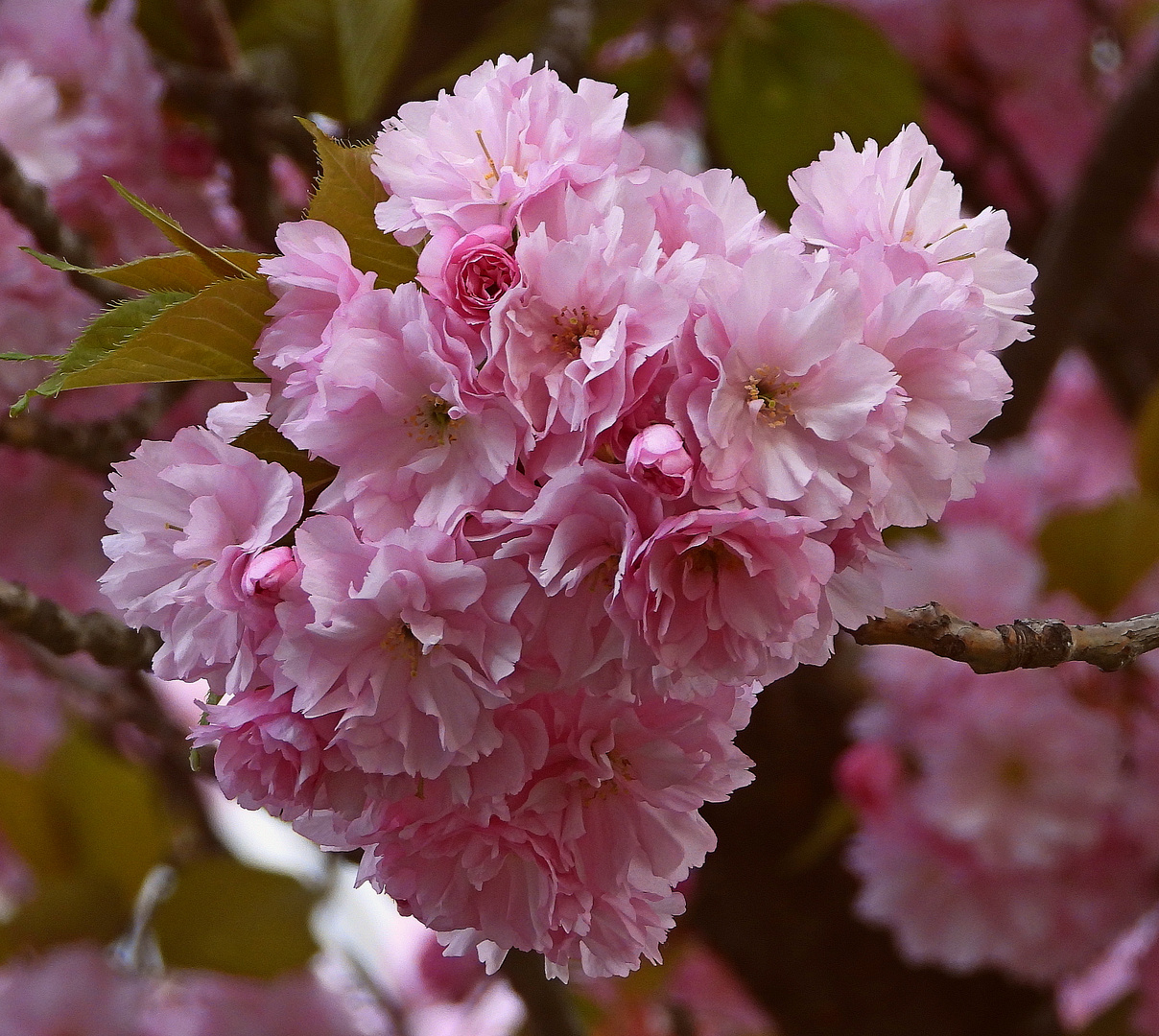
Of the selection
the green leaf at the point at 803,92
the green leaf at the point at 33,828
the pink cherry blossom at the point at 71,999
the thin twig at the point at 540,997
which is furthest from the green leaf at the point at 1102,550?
the green leaf at the point at 33,828

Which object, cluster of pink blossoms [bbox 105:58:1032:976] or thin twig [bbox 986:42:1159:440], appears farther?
thin twig [bbox 986:42:1159:440]

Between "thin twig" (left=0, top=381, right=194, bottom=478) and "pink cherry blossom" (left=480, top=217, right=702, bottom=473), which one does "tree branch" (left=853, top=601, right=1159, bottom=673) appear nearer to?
"pink cherry blossom" (left=480, top=217, right=702, bottom=473)

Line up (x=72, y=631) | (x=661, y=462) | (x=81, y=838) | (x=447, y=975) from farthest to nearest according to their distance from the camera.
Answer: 1. (x=447, y=975)
2. (x=81, y=838)
3. (x=72, y=631)
4. (x=661, y=462)

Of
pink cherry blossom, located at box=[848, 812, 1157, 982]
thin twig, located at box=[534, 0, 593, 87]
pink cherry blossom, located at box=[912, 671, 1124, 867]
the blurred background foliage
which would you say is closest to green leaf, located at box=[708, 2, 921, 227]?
the blurred background foliage

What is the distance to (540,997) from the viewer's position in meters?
0.83

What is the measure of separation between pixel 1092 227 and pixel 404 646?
3.05ft

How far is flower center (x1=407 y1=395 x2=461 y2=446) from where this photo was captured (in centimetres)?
36

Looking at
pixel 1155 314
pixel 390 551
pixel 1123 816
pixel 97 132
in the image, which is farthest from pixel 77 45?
pixel 1155 314

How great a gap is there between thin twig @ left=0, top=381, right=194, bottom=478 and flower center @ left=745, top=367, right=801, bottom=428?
1.48ft

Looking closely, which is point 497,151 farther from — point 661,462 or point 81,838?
point 81,838

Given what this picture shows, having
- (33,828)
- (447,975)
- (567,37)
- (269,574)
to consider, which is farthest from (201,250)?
(447,975)

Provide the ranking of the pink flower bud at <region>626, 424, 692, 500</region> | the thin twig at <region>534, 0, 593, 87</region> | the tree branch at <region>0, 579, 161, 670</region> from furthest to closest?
the thin twig at <region>534, 0, 593, 87</region> < the tree branch at <region>0, 579, 161, 670</region> < the pink flower bud at <region>626, 424, 692, 500</region>

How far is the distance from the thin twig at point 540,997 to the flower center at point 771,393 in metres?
0.53

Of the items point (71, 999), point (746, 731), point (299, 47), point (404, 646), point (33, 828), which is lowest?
point (33, 828)
